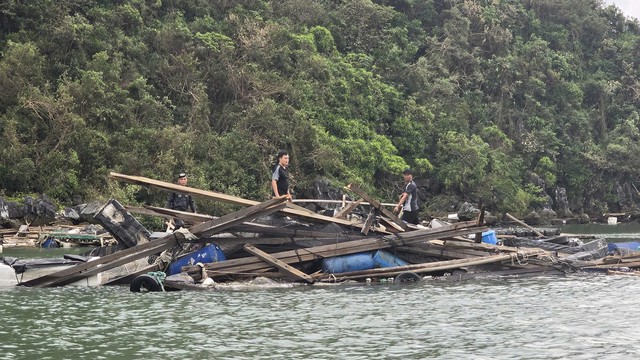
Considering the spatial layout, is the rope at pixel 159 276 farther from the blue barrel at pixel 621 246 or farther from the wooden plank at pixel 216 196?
the blue barrel at pixel 621 246

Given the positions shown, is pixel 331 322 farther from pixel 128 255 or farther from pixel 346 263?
pixel 128 255

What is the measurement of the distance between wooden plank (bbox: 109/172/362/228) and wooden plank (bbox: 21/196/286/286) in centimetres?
57

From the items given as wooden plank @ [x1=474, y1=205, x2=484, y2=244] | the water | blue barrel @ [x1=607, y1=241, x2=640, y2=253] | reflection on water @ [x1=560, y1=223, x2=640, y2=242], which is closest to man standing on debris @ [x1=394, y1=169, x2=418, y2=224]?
wooden plank @ [x1=474, y1=205, x2=484, y2=244]

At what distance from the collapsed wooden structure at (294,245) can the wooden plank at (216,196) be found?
0.02 metres

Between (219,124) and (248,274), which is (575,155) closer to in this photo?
(219,124)

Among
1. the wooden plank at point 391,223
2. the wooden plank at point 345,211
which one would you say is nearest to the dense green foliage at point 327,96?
the wooden plank at point 345,211

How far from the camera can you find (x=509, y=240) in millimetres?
22281

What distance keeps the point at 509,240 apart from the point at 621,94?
5670cm

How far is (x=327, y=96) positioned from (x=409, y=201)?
3435 centimetres

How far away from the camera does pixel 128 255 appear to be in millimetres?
17250

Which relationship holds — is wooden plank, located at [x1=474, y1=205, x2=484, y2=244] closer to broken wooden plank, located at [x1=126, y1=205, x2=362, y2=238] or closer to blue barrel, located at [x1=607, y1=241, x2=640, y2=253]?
broken wooden plank, located at [x1=126, y1=205, x2=362, y2=238]

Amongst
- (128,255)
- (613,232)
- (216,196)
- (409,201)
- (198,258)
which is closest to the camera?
(128,255)

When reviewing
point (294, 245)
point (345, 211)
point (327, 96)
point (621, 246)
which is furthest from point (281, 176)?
point (327, 96)

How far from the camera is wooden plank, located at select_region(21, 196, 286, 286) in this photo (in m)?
17.2
